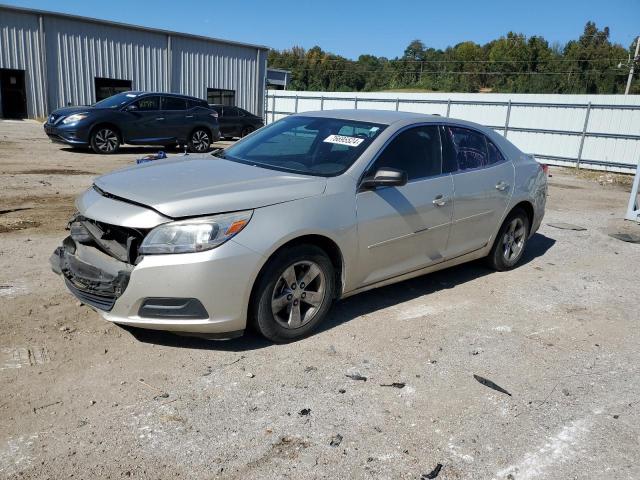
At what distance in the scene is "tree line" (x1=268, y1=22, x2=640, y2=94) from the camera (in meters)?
65.8

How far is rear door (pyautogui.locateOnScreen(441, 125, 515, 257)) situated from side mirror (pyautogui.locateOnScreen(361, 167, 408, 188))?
1.02m

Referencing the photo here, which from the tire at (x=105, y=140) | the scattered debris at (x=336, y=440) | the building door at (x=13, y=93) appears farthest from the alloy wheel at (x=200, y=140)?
the scattered debris at (x=336, y=440)

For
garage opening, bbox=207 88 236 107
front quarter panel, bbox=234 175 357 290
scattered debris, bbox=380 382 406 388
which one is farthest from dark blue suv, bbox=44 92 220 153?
garage opening, bbox=207 88 236 107

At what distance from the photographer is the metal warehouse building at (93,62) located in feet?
82.6

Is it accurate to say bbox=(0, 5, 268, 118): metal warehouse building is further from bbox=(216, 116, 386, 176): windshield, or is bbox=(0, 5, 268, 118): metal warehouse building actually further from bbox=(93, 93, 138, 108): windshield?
bbox=(216, 116, 386, 176): windshield

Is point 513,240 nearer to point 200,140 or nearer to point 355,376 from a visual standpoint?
point 355,376

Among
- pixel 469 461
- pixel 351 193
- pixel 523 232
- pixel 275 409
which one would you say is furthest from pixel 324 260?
pixel 523 232

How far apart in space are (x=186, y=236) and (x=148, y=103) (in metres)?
12.9

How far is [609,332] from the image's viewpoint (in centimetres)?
467

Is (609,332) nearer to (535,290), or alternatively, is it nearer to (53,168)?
(535,290)

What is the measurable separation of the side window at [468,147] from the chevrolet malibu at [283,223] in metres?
0.02

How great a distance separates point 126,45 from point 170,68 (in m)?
2.46

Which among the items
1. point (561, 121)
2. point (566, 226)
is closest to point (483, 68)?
point (561, 121)

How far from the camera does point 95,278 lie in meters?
3.55
